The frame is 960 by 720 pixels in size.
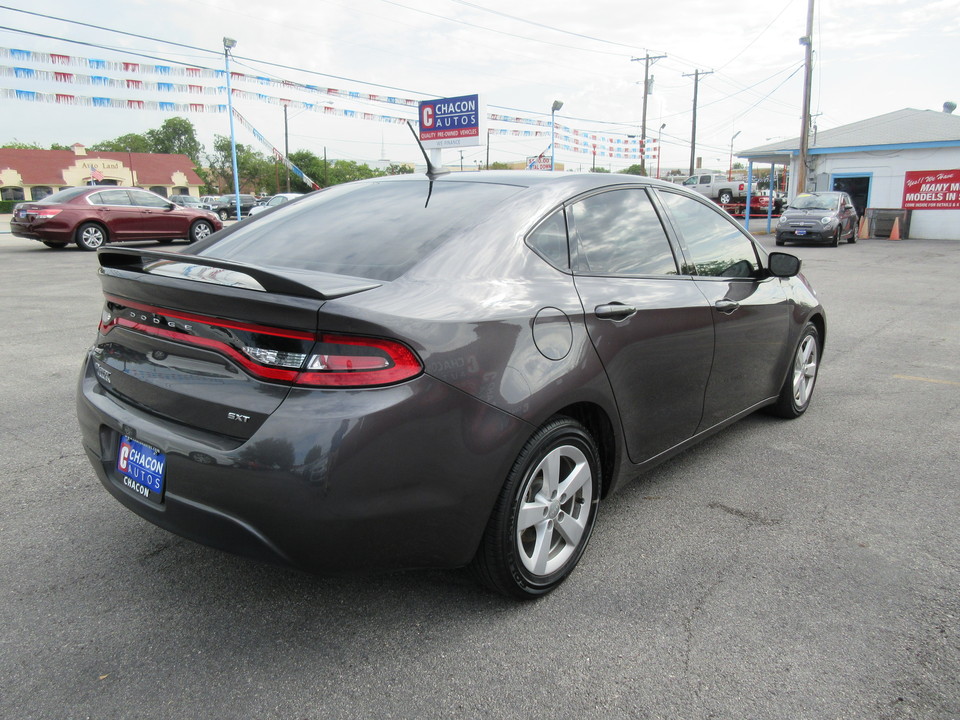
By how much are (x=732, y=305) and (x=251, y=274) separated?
8.01ft

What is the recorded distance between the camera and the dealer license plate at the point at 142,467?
2258 millimetres

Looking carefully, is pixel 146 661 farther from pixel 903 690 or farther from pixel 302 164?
Answer: pixel 302 164

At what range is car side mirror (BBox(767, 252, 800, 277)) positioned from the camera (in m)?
3.95

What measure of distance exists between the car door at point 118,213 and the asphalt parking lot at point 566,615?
14.6m

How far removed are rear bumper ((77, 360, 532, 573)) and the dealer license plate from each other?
0.04m

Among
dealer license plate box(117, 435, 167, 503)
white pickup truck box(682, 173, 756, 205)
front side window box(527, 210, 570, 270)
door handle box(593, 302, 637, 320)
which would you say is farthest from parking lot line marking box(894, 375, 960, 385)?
white pickup truck box(682, 173, 756, 205)

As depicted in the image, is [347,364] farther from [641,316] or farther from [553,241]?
[641,316]

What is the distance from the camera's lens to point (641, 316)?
2.93 metres

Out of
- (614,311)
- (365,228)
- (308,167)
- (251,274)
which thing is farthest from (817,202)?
(308,167)

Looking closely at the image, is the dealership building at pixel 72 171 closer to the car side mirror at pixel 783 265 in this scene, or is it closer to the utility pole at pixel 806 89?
the utility pole at pixel 806 89

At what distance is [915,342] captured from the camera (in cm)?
732

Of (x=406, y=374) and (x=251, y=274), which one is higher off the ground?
(x=251, y=274)

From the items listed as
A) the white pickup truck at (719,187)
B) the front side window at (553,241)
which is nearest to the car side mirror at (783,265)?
the front side window at (553,241)

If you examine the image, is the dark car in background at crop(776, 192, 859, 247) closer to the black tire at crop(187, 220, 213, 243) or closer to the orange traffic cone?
the orange traffic cone
